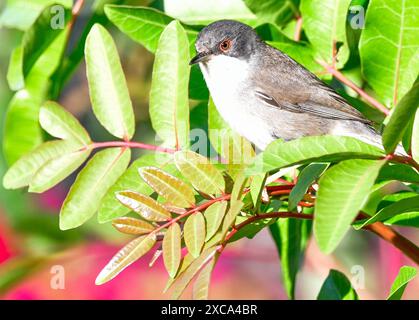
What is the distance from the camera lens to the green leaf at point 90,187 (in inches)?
78.4

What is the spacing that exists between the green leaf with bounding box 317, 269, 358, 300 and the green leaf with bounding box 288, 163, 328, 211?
2.58 feet

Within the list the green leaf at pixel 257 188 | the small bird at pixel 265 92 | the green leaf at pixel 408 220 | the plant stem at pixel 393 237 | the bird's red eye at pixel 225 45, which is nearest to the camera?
the green leaf at pixel 257 188

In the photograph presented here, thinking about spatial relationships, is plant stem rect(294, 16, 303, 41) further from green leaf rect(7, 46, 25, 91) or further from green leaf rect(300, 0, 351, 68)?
green leaf rect(7, 46, 25, 91)

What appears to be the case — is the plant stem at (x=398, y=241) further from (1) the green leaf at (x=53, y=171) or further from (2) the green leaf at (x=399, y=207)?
(1) the green leaf at (x=53, y=171)

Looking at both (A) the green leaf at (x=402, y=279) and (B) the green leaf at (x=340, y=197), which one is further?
(A) the green leaf at (x=402, y=279)

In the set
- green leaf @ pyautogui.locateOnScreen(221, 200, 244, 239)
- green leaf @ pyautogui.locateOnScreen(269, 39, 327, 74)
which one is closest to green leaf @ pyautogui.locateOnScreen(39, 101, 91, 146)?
green leaf @ pyautogui.locateOnScreen(221, 200, 244, 239)

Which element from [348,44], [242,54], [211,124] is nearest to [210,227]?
[211,124]

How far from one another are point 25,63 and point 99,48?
0.47 metres

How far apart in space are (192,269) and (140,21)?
0.91 meters

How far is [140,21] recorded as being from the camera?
2373mm

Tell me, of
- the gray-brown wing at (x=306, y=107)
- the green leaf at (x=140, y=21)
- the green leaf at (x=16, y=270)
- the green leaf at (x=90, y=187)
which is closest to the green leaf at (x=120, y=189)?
the green leaf at (x=90, y=187)

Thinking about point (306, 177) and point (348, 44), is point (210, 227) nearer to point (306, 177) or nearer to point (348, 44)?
point (306, 177)

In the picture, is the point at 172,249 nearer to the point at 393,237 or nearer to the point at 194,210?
the point at 194,210

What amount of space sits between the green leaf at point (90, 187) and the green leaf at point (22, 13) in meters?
0.82
